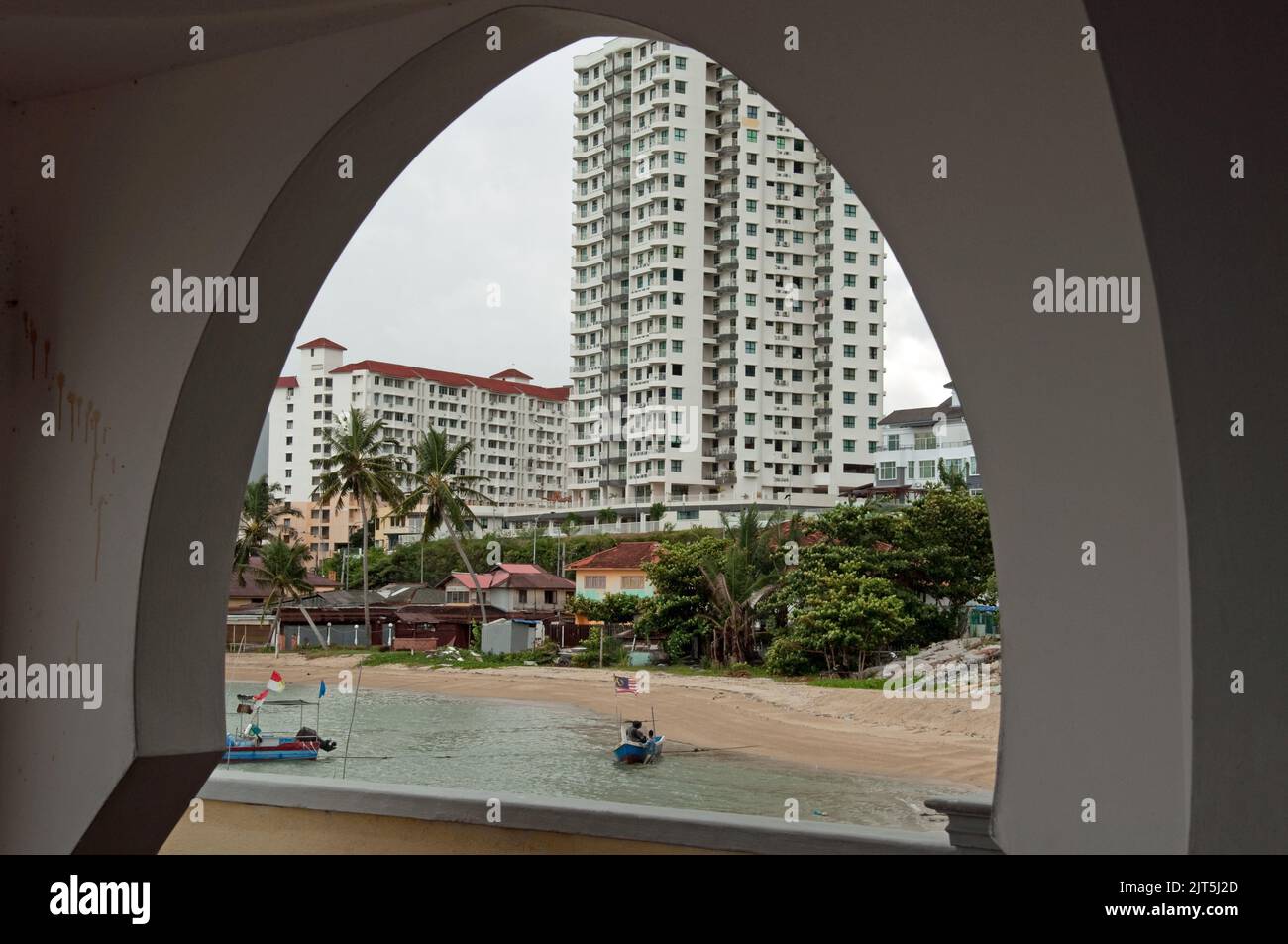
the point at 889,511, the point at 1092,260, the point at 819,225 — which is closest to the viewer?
the point at 1092,260

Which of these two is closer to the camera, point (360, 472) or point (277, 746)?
point (277, 746)

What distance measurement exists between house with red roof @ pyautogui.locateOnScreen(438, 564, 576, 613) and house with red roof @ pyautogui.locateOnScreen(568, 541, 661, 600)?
84 cm

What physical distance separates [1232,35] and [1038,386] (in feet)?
1.73

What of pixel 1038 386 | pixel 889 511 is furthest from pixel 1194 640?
pixel 889 511

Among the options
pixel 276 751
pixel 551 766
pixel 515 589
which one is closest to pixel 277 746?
pixel 276 751

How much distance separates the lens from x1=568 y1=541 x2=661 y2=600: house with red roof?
31.8 metres

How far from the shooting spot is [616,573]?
1272 inches

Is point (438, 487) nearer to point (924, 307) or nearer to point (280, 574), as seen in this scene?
point (280, 574)

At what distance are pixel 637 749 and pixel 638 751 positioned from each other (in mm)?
82

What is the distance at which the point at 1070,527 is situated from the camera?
177cm

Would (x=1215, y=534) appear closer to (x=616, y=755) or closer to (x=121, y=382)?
(x=121, y=382)

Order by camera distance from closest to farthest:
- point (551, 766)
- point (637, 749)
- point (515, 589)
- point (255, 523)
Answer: point (637, 749)
point (551, 766)
point (515, 589)
point (255, 523)

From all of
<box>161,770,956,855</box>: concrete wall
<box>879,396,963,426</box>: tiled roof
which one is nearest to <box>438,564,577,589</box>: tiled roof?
<box>879,396,963,426</box>: tiled roof

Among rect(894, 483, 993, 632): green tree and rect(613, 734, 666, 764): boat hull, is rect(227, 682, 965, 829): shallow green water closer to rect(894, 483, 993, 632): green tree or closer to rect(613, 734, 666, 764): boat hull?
rect(613, 734, 666, 764): boat hull
